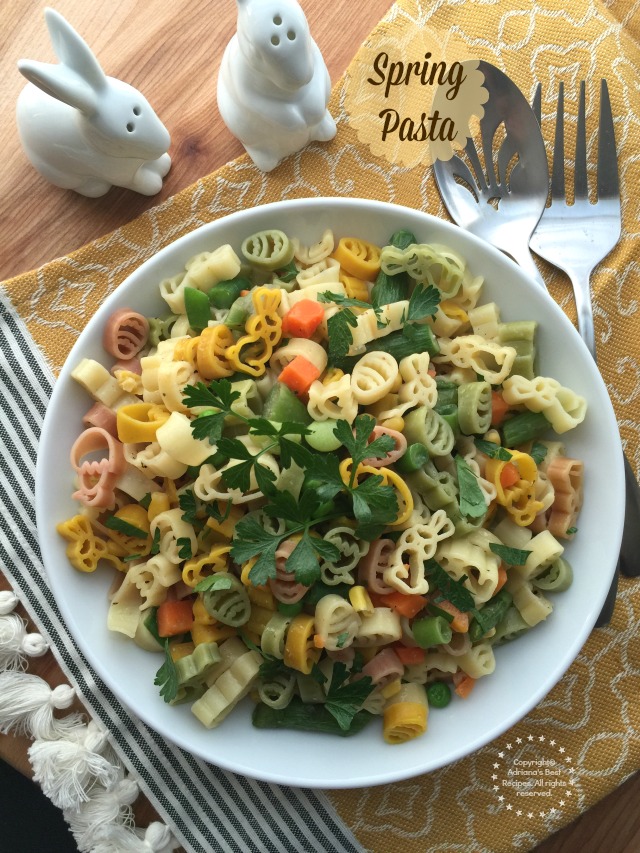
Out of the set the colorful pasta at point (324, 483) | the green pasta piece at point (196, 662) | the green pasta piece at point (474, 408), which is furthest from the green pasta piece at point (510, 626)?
the green pasta piece at point (196, 662)

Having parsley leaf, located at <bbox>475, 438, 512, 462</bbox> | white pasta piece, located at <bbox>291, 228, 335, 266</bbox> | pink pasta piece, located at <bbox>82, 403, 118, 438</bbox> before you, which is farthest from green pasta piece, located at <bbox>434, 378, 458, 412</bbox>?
pink pasta piece, located at <bbox>82, 403, 118, 438</bbox>

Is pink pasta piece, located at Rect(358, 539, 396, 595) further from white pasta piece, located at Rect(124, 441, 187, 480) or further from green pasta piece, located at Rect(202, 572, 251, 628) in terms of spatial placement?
white pasta piece, located at Rect(124, 441, 187, 480)

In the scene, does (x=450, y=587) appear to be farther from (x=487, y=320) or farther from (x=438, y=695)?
(x=487, y=320)

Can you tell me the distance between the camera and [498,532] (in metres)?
1.78

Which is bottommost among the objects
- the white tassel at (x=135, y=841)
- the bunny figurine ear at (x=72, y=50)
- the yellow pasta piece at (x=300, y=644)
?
the white tassel at (x=135, y=841)

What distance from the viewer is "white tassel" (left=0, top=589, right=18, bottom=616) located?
197cm

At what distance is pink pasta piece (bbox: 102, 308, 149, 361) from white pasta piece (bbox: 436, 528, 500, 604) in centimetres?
89

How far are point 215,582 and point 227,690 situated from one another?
0.28m

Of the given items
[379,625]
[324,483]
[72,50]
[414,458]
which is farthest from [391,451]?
[72,50]

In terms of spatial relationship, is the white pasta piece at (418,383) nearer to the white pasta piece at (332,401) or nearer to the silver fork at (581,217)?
the white pasta piece at (332,401)

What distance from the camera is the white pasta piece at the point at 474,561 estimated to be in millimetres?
1661

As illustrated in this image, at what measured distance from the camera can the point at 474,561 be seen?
1.65 m

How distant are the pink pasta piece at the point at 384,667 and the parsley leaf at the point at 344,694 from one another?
2 cm

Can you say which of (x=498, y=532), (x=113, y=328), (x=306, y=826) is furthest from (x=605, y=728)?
(x=113, y=328)
